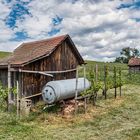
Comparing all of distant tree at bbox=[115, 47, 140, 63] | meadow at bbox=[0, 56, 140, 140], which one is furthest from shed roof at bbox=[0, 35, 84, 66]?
distant tree at bbox=[115, 47, 140, 63]

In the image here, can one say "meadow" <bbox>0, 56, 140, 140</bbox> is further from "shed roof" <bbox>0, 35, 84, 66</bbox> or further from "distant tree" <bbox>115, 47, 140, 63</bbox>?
"distant tree" <bbox>115, 47, 140, 63</bbox>

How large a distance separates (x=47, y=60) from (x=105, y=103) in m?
5.28

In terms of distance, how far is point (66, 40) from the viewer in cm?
2253

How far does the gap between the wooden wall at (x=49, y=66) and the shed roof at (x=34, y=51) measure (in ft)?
1.86

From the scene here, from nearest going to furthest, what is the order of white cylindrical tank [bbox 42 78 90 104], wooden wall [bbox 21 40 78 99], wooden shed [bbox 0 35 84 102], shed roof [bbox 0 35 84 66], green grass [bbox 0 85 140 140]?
green grass [bbox 0 85 140 140], white cylindrical tank [bbox 42 78 90 104], wooden shed [bbox 0 35 84 102], wooden wall [bbox 21 40 78 99], shed roof [bbox 0 35 84 66]

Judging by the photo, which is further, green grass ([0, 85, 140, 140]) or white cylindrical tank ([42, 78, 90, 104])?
white cylindrical tank ([42, 78, 90, 104])

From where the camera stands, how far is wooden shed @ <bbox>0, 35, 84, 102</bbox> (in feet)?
62.1

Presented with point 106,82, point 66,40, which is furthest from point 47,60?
point 106,82

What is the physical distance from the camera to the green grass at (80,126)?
1223 cm

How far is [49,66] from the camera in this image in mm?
20969

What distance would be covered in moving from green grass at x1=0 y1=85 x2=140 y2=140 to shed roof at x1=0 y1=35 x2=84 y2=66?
4.45 meters

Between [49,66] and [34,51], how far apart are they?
178cm

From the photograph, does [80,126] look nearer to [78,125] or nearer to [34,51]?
[78,125]

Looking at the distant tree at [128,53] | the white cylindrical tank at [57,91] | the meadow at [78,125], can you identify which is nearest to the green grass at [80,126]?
the meadow at [78,125]
